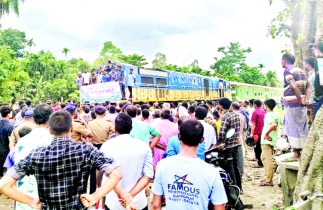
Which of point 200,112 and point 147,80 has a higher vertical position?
point 147,80

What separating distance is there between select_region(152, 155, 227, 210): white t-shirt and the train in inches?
587

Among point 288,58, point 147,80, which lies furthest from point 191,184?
point 147,80

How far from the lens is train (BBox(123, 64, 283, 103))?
20.0m

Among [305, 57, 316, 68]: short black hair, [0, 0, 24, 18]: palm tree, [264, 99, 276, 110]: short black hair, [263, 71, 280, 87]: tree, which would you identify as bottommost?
[264, 99, 276, 110]: short black hair

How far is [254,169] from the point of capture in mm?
9664

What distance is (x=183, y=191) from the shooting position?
2646 mm

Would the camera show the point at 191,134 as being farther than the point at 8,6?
No

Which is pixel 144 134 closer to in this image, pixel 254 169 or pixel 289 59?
pixel 289 59

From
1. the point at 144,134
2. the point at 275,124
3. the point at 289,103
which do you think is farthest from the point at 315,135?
the point at 275,124

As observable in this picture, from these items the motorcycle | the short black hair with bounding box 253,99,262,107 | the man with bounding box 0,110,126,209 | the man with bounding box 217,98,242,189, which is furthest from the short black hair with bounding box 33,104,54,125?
the short black hair with bounding box 253,99,262,107

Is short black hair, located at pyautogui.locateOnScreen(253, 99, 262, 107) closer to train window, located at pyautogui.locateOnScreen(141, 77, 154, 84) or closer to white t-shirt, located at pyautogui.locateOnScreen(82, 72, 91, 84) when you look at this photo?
white t-shirt, located at pyautogui.locateOnScreen(82, 72, 91, 84)

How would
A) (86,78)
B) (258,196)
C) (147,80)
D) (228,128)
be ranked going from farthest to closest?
(147,80)
(86,78)
(258,196)
(228,128)

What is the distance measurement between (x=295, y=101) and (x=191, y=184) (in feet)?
10.2

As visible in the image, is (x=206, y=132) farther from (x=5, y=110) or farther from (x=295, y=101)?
(x=5, y=110)
